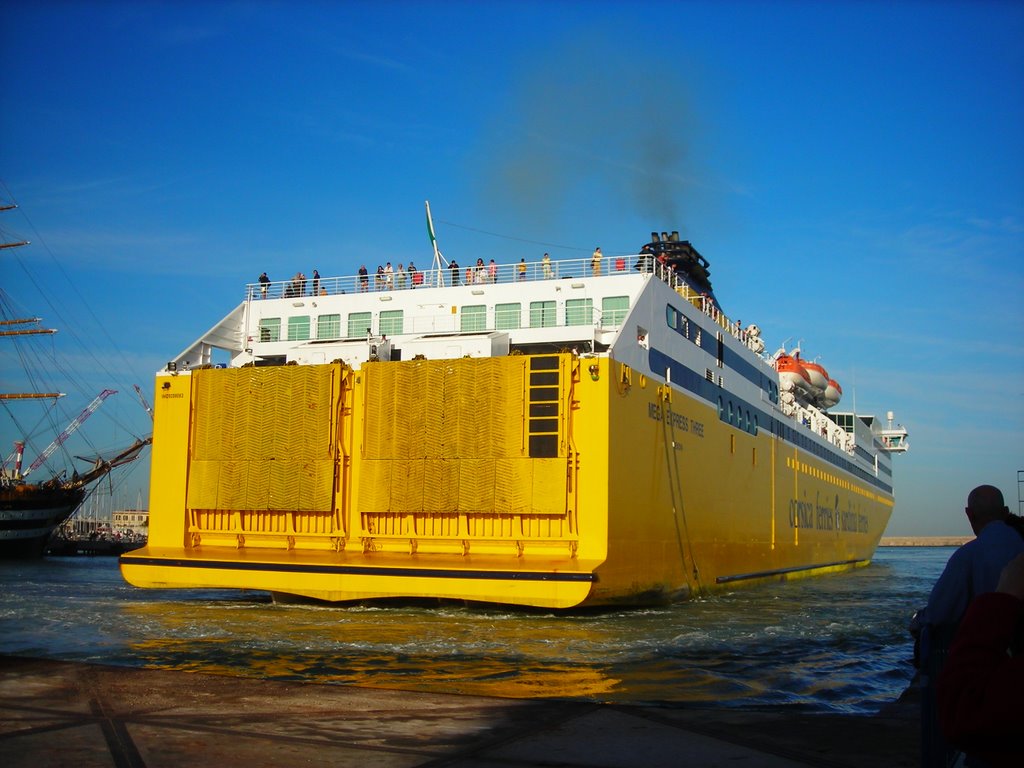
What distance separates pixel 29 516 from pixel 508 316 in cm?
4019

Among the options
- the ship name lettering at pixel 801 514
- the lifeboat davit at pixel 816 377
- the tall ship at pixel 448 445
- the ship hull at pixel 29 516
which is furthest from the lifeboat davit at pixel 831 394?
the ship hull at pixel 29 516

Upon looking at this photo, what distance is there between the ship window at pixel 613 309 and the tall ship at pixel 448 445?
29 millimetres

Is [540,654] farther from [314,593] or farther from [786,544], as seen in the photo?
[786,544]

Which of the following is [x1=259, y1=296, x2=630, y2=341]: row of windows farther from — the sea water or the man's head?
the man's head

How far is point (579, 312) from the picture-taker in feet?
64.1

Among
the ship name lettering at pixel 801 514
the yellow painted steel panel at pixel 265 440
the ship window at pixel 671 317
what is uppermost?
the ship window at pixel 671 317

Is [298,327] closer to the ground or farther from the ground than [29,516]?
farther from the ground

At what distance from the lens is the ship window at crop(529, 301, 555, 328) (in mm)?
19750

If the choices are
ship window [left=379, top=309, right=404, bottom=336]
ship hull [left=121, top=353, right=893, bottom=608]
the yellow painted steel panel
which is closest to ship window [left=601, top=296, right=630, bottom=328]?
Result: ship hull [left=121, top=353, right=893, bottom=608]

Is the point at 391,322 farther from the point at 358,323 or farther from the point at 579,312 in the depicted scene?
the point at 579,312

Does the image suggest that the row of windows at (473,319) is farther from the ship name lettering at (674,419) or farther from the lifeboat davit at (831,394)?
the lifeboat davit at (831,394)

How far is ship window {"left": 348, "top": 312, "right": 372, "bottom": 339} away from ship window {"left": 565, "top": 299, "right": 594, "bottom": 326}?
447 cm

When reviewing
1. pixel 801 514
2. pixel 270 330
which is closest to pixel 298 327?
pixel 270 330

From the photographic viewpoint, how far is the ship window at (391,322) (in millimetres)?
20688
